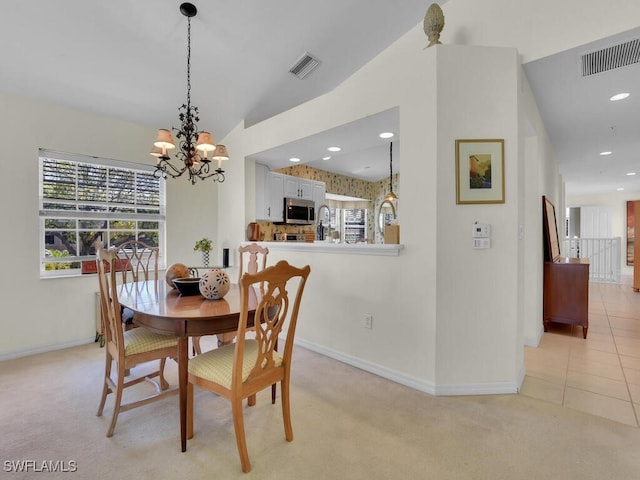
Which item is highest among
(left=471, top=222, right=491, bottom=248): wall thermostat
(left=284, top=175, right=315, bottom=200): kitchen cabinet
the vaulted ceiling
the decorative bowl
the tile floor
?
the vaulted ceiling

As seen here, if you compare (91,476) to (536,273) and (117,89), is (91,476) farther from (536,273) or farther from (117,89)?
(536,273)

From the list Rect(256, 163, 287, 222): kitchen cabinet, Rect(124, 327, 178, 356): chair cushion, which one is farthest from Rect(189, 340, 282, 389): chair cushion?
Rect(256, 163, 287, 222): kitchen cabinet

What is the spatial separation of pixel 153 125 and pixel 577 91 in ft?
14.8

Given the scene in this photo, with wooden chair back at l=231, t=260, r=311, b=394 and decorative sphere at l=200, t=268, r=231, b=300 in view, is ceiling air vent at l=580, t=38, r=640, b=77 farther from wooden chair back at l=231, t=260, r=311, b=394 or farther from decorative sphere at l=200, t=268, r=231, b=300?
decorative sphere at l=200, t=268, r=231, b=300

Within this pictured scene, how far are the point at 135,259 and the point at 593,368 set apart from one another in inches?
195

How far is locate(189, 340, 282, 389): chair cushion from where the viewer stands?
1.72m

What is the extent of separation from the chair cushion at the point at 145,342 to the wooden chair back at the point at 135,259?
81 cm

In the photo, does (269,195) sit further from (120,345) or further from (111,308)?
(120,345)

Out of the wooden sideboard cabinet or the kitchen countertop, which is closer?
the kitchen countertop

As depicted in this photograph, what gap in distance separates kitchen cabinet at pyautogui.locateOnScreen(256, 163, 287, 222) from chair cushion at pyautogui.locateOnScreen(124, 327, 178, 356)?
266cm

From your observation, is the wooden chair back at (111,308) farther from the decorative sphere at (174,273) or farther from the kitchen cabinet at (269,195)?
the kitchen cabinet at (269,195)

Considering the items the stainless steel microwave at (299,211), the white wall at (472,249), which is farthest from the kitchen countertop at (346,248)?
the stainless steel microwave at (299,211)

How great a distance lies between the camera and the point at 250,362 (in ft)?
5.96

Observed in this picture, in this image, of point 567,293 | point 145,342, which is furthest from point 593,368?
point 145,342
